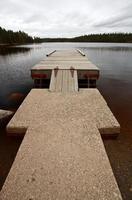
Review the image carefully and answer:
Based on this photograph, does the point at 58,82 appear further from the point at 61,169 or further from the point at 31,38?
the point at 31,38

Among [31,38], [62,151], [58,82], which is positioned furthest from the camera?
[31,38]

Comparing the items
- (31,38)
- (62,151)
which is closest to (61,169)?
(62,151)

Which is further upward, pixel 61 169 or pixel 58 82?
pixel 58 82

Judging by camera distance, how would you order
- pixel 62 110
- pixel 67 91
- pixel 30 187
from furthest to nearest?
pixel 67 91 → pixel 62 110 → pixel 30 187

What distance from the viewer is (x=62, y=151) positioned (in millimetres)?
3416

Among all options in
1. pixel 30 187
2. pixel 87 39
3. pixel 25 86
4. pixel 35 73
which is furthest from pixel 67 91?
pixel 87 39

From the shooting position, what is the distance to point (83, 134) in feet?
13.1

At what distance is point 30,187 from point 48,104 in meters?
3.34

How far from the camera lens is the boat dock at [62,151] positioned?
8.46 ft

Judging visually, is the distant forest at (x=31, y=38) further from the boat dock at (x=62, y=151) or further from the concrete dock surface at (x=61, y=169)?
the concrete dock surface at (x=61, y=169)

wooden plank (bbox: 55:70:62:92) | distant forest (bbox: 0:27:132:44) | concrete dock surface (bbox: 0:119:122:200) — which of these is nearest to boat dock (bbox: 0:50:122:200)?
concrete dock surface (bbox: 0:119:122:200)

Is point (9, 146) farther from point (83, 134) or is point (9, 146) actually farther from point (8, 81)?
point (8, 81)

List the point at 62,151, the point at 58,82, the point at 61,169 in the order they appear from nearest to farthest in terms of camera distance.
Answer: the point at 61,169, the point at 62,151, the point at 58,82

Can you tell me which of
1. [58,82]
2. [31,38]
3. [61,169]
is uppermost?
[31,38]
